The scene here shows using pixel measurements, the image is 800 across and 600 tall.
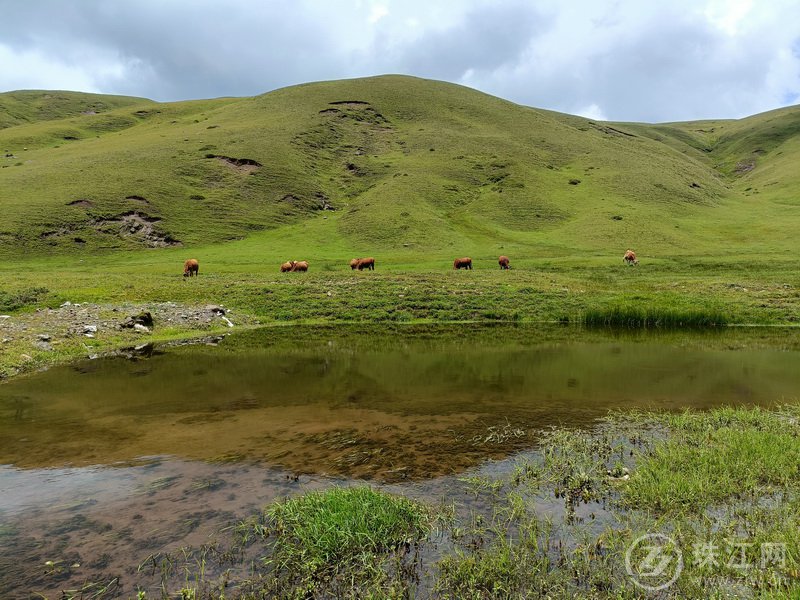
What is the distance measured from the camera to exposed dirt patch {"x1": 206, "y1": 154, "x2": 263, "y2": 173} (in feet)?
325

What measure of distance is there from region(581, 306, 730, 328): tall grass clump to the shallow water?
18.7 ft

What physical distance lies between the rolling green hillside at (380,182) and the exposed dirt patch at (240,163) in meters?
0.33

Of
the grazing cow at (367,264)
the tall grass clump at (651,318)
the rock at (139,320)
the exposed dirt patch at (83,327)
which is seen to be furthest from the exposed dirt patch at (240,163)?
the tall grass clump at (651,318)

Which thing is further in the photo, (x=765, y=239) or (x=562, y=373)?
(x=765, y=239)

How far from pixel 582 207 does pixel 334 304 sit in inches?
2740

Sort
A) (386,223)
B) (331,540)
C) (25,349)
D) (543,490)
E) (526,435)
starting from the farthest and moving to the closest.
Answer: (386,223) → (25,349) → (526,435) → (543,490) → (331,540)

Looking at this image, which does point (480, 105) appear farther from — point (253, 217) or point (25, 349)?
point (25, 349)

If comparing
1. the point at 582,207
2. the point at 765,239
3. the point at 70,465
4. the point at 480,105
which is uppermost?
the point at 480,105

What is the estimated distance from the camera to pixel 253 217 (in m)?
86.4

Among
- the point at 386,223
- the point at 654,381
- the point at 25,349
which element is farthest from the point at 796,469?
the point at 386,223

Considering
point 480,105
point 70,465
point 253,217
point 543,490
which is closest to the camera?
point 543,490

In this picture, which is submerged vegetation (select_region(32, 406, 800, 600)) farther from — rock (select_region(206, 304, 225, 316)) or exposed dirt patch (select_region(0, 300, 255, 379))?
rock (select_region(206, 304, 225, 316))

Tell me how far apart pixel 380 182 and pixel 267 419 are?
95.1 metres

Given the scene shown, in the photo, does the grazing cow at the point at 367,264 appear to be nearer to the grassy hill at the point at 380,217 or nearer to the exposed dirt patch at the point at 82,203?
the grassy hill at the point at 380,217
